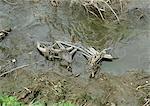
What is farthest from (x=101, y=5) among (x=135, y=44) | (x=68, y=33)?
(x=135, y=44)

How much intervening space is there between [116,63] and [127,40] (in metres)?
0.49

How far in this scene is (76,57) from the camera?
4.99 metres

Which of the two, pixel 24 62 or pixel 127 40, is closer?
pixel 24 62

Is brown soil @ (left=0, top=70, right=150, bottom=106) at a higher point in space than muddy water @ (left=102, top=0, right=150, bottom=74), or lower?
lower

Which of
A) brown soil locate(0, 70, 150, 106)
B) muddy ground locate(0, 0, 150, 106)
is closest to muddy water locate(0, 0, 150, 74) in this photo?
muddy ground locate(0, 0, 150, 106)

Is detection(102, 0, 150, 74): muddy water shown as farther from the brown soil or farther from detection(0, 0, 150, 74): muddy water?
the brown soil

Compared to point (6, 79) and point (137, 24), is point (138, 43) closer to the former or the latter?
point (137, 24)

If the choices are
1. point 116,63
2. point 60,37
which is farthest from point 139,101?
point 60,37

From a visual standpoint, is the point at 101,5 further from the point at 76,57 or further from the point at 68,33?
the point at 76,57

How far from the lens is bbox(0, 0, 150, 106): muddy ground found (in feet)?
14.7

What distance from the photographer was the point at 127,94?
456cm

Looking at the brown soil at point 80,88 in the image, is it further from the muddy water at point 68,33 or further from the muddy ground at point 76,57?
the muddy water at point 68,33

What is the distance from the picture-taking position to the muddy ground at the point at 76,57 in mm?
4492

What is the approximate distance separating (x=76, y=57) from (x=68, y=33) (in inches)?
20.0
